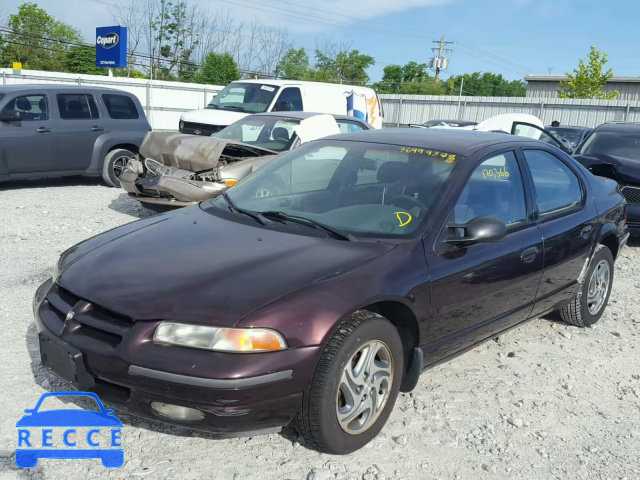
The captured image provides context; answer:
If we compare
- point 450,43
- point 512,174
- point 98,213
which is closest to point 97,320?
point 512,174

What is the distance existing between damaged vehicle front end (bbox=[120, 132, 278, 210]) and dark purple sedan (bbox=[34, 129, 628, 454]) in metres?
3.12

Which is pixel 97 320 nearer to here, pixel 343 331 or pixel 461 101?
pixel 343 331

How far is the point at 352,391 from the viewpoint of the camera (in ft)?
10.0

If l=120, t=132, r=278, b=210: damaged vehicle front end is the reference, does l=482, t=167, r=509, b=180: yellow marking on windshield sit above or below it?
above

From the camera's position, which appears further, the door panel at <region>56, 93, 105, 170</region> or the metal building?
the metal building

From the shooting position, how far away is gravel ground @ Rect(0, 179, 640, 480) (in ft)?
9.86

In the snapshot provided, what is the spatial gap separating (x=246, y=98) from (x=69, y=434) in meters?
11.5

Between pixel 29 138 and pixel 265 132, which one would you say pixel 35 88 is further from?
pixel 265 132

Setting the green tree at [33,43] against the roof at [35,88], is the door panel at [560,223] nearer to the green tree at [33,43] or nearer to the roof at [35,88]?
the roof at [35,88]

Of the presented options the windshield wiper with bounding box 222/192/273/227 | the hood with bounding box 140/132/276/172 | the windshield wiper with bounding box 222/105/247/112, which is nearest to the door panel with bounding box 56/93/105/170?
the hood with bounding box 140/132/276/172

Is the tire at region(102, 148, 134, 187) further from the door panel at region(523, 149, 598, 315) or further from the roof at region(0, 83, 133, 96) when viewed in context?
the door panel at region(523, 149, 598, 315)

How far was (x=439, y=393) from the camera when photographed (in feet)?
12.8

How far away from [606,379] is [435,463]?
5.87ft

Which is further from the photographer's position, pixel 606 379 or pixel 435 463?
pixel 606 379
